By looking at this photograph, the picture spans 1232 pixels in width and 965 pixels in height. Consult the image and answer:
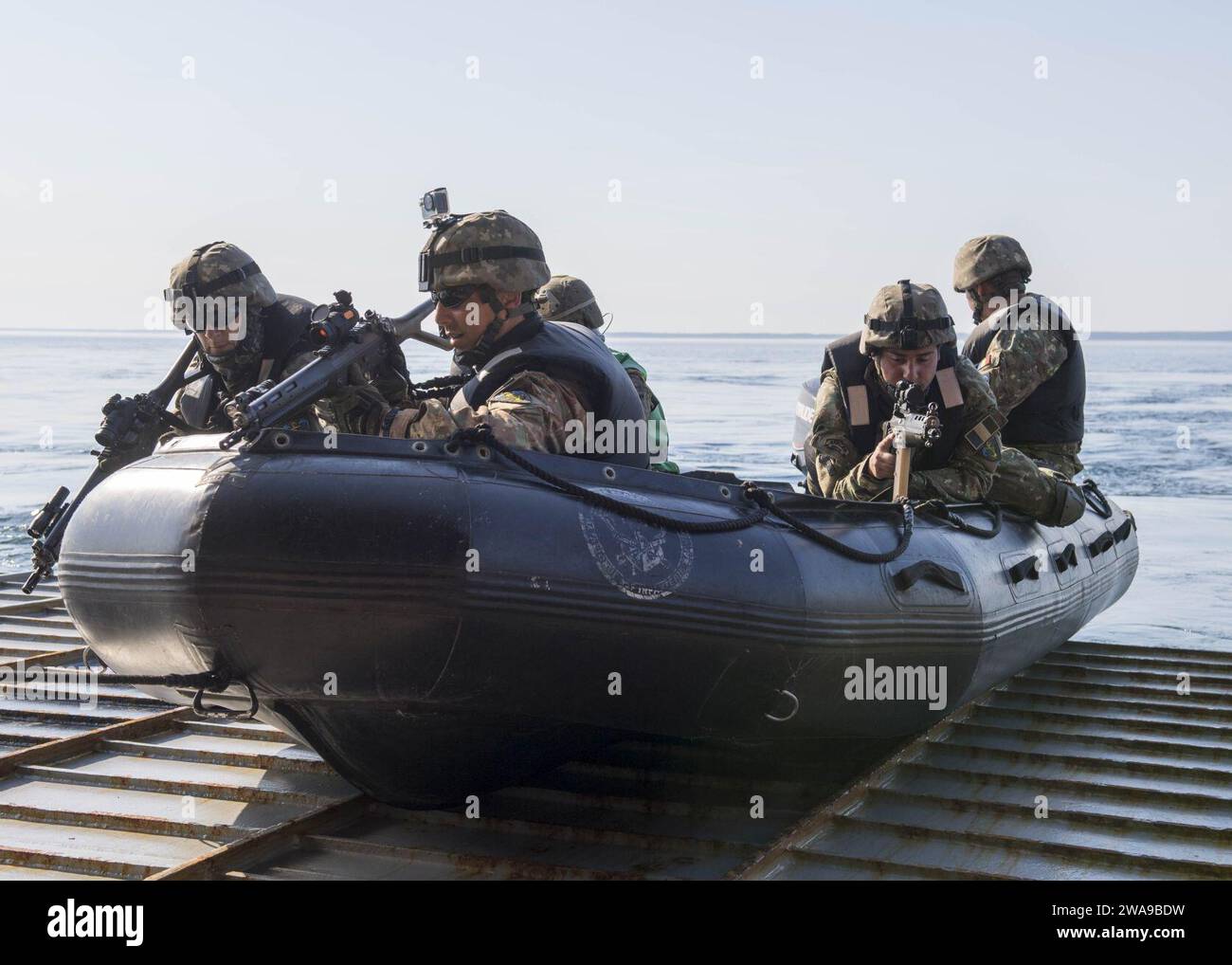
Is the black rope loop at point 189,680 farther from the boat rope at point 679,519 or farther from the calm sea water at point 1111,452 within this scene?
the calm sea water at point 1111,452

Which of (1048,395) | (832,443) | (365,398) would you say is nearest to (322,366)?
(365,398)

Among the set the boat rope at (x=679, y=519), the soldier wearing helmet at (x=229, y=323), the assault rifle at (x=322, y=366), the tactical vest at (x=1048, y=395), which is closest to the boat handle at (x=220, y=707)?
the assault rifle at (x=322, y=366)

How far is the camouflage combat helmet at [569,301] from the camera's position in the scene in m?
7.39

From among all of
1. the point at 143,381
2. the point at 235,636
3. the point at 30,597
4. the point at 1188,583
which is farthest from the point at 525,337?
the point at 143,381

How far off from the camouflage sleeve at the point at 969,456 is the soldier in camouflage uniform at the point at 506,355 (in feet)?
5.37

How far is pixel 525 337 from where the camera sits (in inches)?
176

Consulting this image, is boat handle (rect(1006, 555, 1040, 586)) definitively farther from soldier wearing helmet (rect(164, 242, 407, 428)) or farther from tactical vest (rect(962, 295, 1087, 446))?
soldier wearing helmet (rect(164, 242, 407, 428))

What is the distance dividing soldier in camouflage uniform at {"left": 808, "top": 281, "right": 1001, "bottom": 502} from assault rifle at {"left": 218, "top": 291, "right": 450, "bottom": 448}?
1.97 m

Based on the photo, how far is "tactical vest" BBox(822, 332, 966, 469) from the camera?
5.78 m

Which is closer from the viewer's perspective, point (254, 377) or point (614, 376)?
point (614, 376)

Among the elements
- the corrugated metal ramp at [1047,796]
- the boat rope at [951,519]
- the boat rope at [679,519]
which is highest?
the boat rope at [679,519]

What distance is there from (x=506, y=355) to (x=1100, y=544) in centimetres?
372
